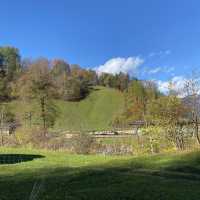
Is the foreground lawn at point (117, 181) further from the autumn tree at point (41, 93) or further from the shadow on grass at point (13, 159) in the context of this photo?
the autumn tree at point (41, 93)

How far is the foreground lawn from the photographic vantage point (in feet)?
32.2

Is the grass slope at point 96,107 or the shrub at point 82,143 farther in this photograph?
the grass slope at point 96,107

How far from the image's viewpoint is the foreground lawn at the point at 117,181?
9.81 metres

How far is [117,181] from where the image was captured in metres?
11.9

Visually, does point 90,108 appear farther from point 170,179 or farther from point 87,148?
point 170,179

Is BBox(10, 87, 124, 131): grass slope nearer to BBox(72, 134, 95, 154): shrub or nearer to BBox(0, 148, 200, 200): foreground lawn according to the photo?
BBox(72, 134, 95, 154): shrub

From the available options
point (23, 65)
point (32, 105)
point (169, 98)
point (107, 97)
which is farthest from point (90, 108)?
point (169, 98)

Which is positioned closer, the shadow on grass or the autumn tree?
the shadow on grass

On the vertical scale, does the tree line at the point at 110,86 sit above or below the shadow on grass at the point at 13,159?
above

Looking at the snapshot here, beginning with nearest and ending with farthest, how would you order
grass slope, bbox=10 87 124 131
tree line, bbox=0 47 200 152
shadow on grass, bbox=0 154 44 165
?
shadow on grass, bbox=0 154 44 165
tree line, bbox=0 47 200 152
grass slope, bbox=10 87 124 131

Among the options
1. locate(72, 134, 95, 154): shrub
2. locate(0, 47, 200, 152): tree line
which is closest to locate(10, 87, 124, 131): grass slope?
locate(0, 47, 200, 152): tree line

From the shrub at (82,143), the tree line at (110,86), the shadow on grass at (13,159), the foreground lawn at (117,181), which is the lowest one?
the foreground lawn at (117,181)

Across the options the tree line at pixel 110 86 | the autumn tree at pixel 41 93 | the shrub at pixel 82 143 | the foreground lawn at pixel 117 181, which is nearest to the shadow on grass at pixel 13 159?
the foreground lawn at pixel 117 181

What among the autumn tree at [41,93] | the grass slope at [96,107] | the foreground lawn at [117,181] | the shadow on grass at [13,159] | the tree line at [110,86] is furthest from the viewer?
the grass slope at [96,107]
